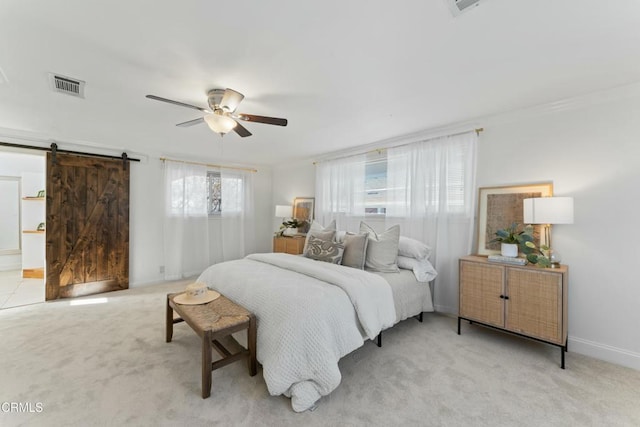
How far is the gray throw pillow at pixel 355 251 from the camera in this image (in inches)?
119

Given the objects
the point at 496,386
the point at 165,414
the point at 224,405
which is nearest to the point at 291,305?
the point at 224,405

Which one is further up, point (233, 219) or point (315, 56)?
point (315, 56)

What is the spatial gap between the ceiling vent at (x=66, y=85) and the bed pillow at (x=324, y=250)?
107 inches

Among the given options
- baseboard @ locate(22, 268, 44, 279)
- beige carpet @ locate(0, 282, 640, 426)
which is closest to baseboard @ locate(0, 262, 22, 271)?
baseboard @ locate(22, 268, 44, 279)

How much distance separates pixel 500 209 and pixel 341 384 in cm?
247

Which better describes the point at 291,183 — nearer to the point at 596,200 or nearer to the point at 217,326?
the point at 217,326

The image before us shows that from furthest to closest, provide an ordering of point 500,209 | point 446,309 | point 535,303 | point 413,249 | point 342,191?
point 342,191, point 446,309, point 413,249, point 500,209, point 535,303

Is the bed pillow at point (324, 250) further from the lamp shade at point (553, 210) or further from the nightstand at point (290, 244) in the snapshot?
the lamp shade at point (553, 210)

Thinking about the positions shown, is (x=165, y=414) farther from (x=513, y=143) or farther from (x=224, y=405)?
(x=513, y=143)

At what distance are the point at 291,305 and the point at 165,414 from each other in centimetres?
101

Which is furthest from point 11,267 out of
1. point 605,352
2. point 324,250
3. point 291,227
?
point 605,352

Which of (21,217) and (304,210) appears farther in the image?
(21,217)

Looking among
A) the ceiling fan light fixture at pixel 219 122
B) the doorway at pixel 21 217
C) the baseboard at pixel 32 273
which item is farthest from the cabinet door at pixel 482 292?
the baseboard at pixel 32 273

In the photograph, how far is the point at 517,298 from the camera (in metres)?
2.43
